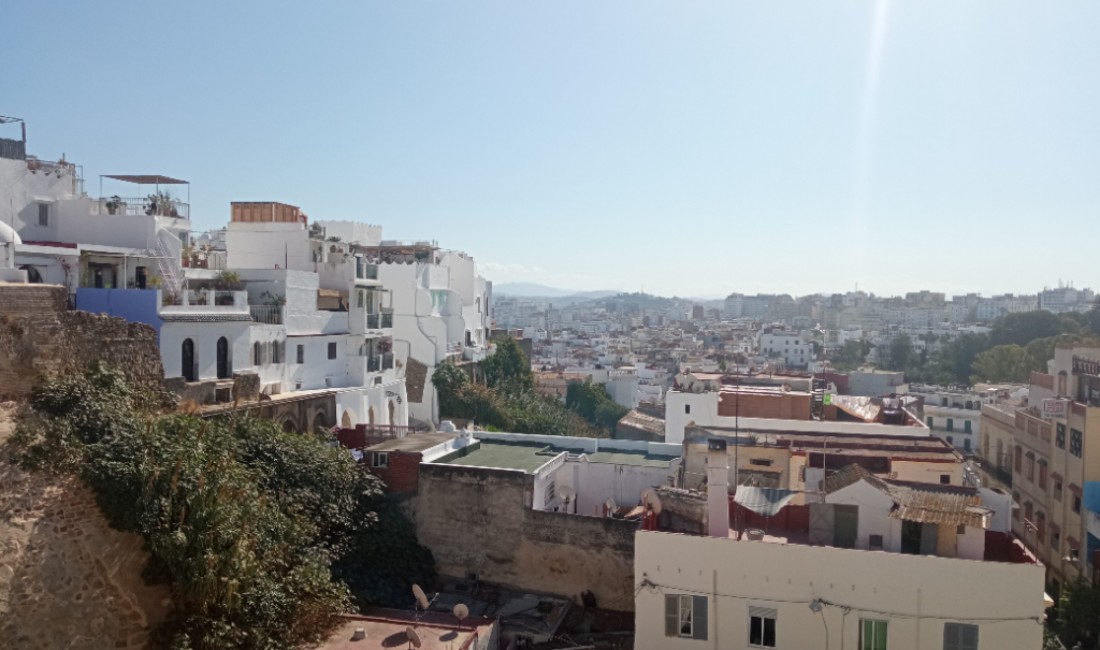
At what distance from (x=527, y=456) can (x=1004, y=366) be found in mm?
51041

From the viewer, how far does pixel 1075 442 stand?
21375mm

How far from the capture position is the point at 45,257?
703 inches

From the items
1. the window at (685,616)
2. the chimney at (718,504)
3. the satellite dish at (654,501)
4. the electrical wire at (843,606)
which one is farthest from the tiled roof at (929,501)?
the window at (685,616)

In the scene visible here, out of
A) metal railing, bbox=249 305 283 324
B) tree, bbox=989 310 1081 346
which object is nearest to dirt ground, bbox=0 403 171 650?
metal railing, bbox=249 305 283 324

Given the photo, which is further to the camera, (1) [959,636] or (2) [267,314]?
(2) [267,314]

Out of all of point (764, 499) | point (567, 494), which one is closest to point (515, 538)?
point (567, 494)

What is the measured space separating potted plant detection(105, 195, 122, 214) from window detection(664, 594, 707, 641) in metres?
17.9

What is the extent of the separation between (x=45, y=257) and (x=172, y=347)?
3.35 m

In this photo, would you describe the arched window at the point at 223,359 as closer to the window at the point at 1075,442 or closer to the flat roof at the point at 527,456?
the flat roof at the point at 527,456

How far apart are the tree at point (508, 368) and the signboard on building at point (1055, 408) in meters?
23.6

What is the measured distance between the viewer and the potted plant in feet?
69.6

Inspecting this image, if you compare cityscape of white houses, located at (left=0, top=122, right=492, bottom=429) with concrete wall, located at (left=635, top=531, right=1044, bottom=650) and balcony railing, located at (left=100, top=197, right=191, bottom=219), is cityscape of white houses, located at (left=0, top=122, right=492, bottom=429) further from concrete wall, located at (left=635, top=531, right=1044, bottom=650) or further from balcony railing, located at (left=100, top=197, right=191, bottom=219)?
concrete wall, located at (left=635, top=531, right=1044, bottom=650)

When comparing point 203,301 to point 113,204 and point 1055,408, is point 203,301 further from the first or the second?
point 1055,408

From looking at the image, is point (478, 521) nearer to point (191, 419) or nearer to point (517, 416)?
point (191, 419)
